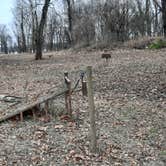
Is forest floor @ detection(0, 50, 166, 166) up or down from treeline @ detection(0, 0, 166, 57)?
down

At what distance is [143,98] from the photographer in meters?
11.3

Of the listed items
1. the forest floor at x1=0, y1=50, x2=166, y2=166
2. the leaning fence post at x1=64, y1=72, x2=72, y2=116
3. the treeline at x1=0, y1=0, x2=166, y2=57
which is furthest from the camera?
the treeline at x1=0, y1=0, x2=166, y2=57

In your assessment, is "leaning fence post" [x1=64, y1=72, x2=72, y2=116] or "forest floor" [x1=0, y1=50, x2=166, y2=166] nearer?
"forest floor" [x1=0, y1=50, x2=166, y2=166]

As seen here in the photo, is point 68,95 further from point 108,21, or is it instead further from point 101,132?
point 108,21

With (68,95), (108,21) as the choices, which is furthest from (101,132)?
(108,21)

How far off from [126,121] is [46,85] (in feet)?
17.6

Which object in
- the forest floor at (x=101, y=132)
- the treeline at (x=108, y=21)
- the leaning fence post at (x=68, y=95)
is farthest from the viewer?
the treeline at (x=108, y=21)

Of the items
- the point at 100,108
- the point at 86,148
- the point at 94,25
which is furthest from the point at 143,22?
the point at 86,148

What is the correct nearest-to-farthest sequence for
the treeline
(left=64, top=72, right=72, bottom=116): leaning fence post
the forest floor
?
the forest floor
(left=64, top=72, right=72, bottom=116): leaning fence post
the treeline

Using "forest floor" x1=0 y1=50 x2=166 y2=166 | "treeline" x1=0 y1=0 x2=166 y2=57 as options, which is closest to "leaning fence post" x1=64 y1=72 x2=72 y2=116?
"forest floor" x1=0 y1=50 x2=166 y2=166

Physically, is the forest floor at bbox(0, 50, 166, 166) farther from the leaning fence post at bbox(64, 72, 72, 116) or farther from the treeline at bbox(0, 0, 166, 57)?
the treeline at bbox(0, 0, 166, 57)

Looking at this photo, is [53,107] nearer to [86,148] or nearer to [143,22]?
[86,148]

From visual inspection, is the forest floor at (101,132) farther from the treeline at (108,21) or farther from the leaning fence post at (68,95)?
the treeline at (108,21)

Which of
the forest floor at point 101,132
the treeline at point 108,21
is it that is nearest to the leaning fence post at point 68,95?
the forest floor at point 101,132
